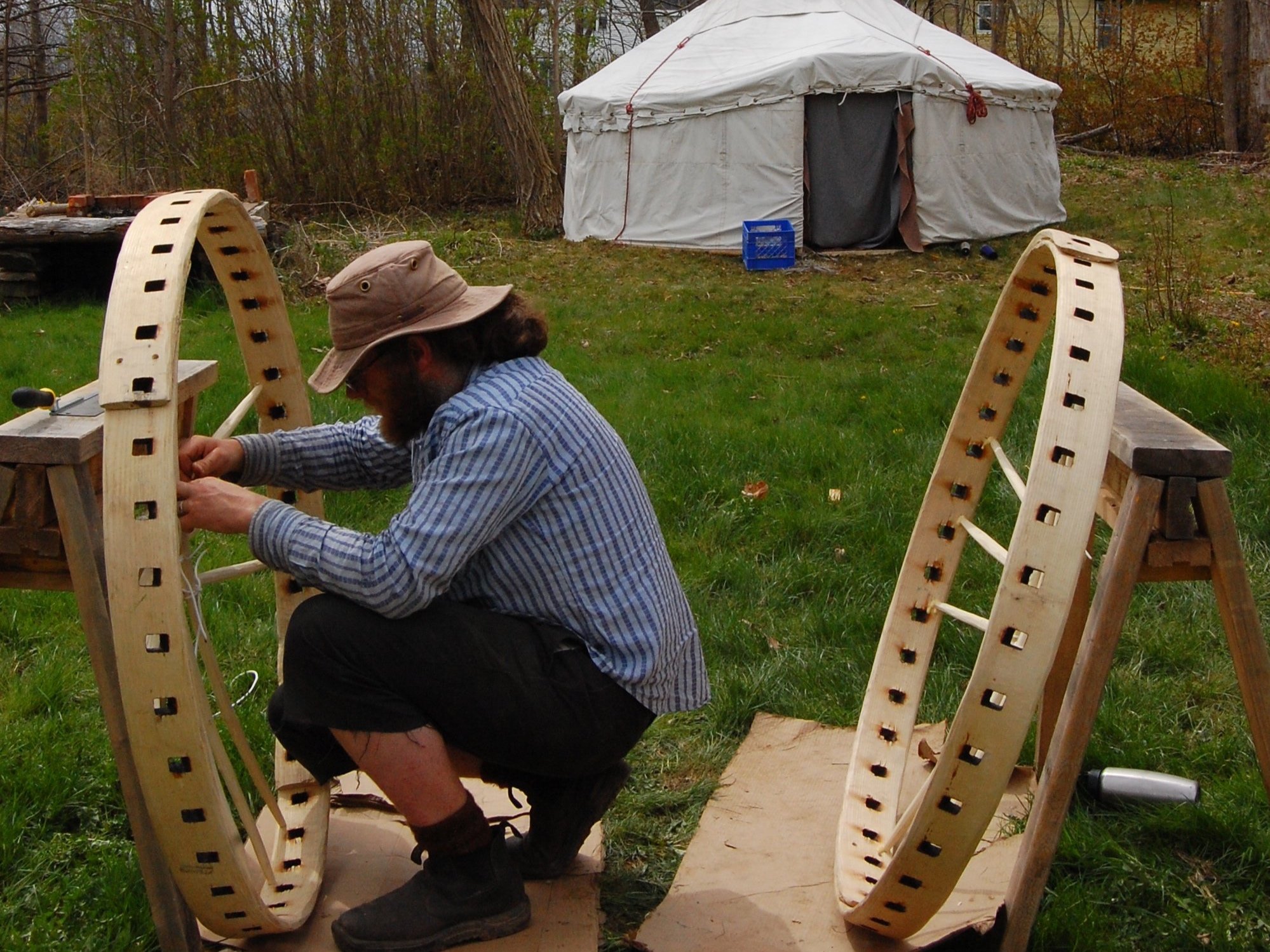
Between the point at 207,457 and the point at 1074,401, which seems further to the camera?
the point at 207,457

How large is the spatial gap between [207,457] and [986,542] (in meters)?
1.59

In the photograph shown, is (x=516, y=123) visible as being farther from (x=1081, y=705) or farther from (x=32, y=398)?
(x=1081, y=705)

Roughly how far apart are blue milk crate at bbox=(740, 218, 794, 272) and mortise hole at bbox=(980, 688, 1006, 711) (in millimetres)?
10222

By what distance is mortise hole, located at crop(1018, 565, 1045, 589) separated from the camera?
1.77m

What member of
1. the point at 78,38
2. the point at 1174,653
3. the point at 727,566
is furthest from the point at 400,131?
the point at 1174,653

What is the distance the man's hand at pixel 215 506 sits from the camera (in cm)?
210

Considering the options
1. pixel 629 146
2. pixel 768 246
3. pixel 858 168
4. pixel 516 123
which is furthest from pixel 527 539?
pixel 516 123

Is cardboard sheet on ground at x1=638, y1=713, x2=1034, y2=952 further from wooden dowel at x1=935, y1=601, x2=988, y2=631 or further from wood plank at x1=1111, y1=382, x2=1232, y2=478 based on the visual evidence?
wood plank at x1=1111, y1=382, x2=1232, y2=478

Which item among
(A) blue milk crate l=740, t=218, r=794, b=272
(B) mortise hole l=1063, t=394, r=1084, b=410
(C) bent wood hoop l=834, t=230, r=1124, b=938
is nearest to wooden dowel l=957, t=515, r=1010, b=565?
(C) bent wood hoop l=834, t=230, r=1124, b=938

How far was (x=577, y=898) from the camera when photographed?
2.66m

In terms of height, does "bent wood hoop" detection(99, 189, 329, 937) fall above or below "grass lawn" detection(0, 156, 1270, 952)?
above

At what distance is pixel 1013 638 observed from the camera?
A: 1.79 metres

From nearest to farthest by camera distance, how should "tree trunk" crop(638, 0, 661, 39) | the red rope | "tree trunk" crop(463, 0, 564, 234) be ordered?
"tree trunk" crop(463, 0, 564, 234), the red rope, "tree trunk" crop(638, 0, 661, 39)

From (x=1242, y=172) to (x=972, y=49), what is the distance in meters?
4.65
